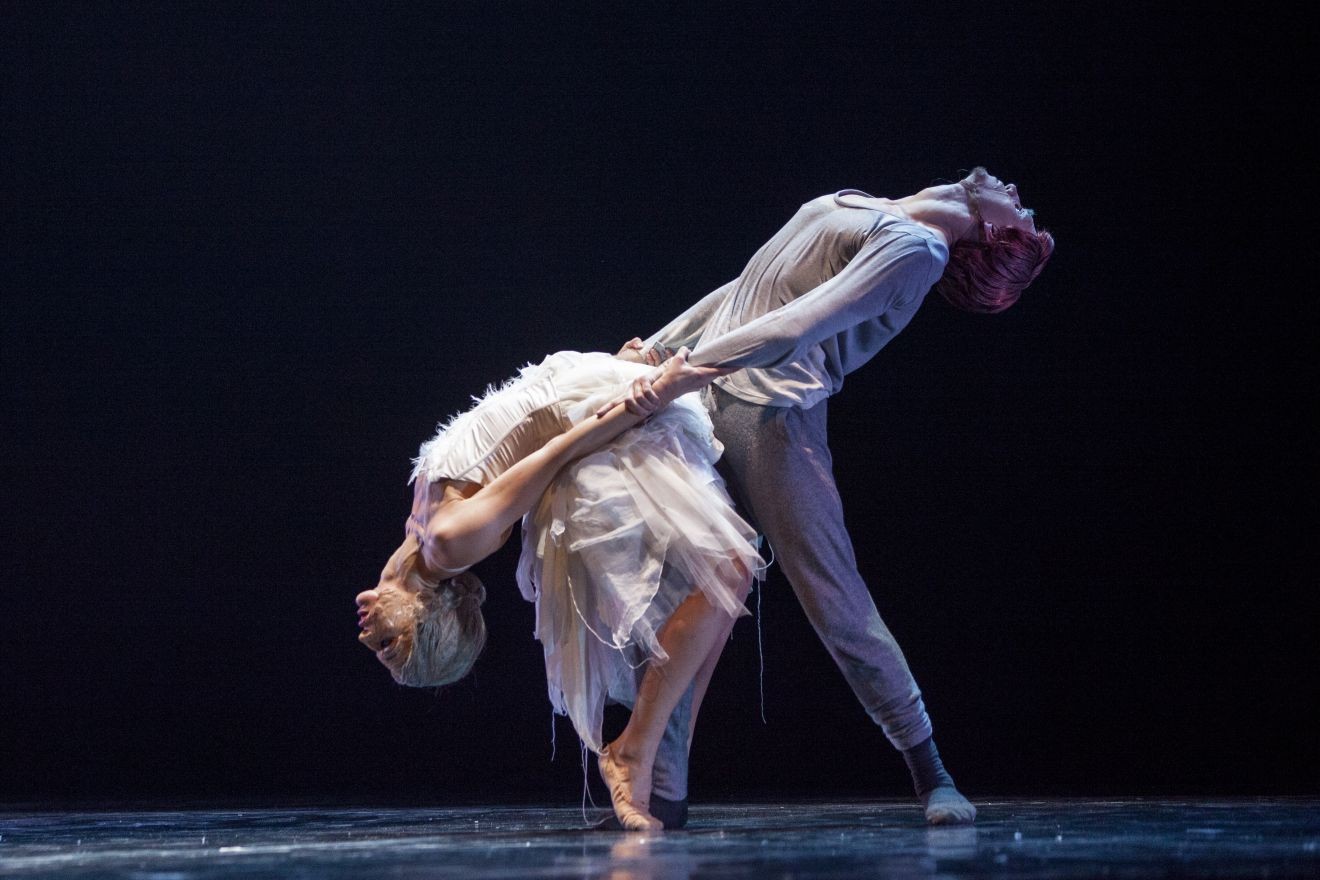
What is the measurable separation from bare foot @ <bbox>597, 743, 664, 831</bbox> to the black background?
1548 mm

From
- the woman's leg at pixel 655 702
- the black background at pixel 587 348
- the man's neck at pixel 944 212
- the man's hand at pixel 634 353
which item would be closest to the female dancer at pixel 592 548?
the woman's leg at pixel 655 702

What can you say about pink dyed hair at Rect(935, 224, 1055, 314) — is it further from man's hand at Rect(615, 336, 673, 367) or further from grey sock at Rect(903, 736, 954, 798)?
grey sock at Rect(903, 736, 954, 798)

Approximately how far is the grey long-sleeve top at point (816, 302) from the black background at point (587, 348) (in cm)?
125

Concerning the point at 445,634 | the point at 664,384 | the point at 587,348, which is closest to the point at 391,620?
the point at 445,634

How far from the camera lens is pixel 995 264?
2037mm

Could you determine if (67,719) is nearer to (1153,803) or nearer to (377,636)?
(377,636)

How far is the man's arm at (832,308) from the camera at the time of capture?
5.71ft

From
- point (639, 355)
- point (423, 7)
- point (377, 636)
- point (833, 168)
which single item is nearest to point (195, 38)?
point (423, 7)

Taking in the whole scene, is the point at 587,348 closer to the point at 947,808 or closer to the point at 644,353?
the point at 644,353

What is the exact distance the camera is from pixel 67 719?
3336 millimetres

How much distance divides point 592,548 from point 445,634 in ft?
0.85

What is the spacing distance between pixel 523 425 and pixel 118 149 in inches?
81.5

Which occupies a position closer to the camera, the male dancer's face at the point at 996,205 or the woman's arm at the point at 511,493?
the woman's arm at the point at 511,493

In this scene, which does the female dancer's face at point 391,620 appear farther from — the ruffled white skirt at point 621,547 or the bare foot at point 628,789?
the bare foot at point 628,789
